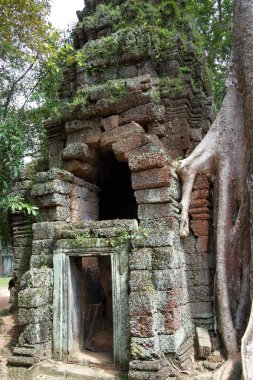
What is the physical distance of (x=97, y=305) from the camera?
7.12 m

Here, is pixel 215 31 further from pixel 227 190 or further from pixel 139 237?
pixel 139 237

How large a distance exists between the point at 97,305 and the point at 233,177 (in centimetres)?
356

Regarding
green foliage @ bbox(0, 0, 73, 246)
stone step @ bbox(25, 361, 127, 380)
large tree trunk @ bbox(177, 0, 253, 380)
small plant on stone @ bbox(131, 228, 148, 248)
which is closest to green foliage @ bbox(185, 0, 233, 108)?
green foliage @ bbox(0, 0, 73, 246)

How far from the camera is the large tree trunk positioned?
5.40 metres

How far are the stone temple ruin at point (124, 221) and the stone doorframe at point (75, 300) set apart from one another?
0.05ft

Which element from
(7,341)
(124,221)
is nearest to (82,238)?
(124,221)

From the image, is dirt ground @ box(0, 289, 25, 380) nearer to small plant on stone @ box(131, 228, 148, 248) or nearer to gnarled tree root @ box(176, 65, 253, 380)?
small plant on stone @ box(131, 228, 148, 248)

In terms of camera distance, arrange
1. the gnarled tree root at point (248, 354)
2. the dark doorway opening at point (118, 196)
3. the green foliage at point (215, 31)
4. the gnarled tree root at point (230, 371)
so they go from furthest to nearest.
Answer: the green foliage at point (215, 31)
the dark doorway opening at point (118, 196)
the gnarled tree root at point (230, 371)
the gnarled tree root at point (248, 354)

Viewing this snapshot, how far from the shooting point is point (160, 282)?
497 cm

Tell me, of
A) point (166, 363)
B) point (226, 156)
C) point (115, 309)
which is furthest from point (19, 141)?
Result: point (166, 363)

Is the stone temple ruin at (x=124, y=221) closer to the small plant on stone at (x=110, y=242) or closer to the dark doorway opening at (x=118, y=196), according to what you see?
the small plant on stone at (x=110, y=242)

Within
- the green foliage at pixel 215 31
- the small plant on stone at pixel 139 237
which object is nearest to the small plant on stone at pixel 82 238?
the small plant on stone at pixel 139 237

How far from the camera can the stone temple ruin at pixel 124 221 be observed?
5.02 m

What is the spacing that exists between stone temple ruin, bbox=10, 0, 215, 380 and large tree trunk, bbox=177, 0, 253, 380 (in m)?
0.31
